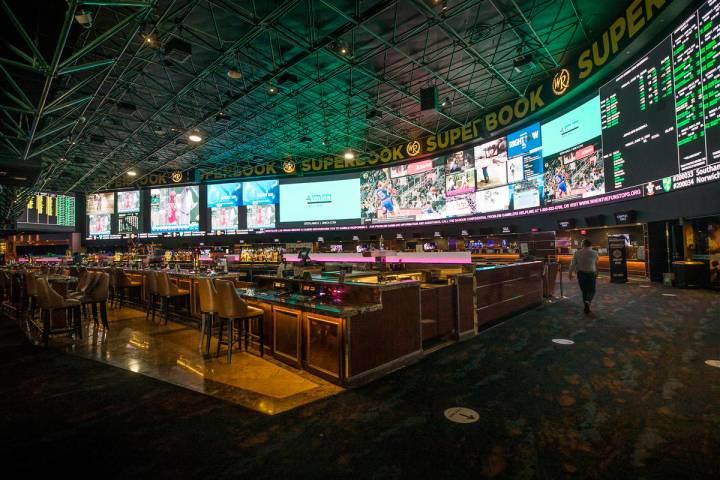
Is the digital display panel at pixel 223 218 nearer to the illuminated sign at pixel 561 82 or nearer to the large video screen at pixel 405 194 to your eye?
the large video screen at pixel 405 194

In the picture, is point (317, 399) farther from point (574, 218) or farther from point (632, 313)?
point (574, 218)

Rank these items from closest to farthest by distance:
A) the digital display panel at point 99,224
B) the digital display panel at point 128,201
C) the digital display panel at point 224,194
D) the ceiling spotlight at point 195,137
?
the ceiling spotlight at point 195,137
the digital display panel at point 224,194
the digital display panel at point 128,201
the digital display panel at point 99,224

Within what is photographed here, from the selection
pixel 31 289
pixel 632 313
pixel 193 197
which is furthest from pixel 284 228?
pixel 632 313

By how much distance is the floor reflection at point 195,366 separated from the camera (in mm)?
2816

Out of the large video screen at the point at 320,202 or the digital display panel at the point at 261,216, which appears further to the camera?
the digital display panel at the point at 261,216

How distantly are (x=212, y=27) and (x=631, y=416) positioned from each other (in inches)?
426

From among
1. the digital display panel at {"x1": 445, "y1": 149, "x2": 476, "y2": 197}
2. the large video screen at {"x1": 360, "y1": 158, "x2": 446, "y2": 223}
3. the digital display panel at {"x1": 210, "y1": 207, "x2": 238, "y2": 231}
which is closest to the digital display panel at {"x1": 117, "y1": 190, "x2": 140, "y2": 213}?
the digital display panel at {"x1": 210, "y1": 207, "x2": 238, "y2": 231}

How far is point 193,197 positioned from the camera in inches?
808

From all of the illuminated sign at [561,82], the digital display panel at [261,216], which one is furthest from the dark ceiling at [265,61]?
the digital display panel at [261,216]

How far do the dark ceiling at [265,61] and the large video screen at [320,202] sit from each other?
11.4ft

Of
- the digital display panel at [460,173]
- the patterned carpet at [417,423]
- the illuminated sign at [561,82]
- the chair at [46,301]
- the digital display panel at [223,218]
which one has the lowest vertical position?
the patterned carpet at [417,423]

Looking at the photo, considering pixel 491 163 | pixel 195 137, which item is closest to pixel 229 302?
pixel 195 137

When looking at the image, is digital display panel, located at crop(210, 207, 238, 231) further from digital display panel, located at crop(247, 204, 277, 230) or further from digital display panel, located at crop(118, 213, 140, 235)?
digital display panel, located at crop(118, 213, 140, 235)

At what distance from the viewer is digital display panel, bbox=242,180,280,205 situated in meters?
18.9
